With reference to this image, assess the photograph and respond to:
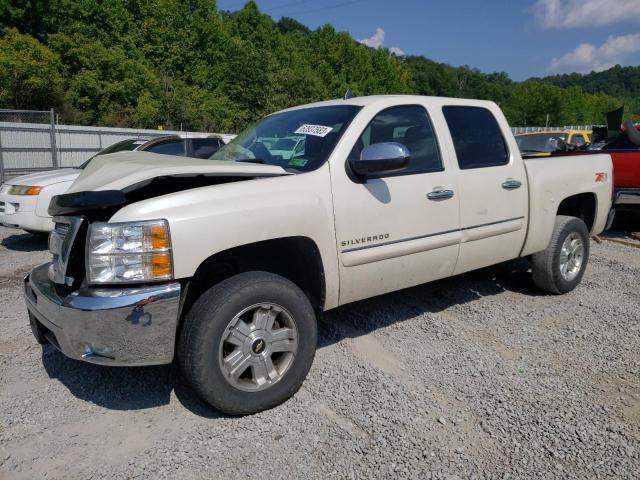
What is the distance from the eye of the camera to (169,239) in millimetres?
2514

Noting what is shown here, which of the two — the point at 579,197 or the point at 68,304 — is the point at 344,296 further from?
the point at 579,197

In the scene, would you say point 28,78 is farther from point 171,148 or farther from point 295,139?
point 295,139

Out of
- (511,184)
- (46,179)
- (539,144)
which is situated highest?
(539,144)

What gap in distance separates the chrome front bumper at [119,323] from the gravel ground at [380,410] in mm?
492

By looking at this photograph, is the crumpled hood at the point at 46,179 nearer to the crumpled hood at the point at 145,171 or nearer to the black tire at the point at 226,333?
the crumpled hood at the point at 145,171

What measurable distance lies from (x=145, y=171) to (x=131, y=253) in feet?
1.65

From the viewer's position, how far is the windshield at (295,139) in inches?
132

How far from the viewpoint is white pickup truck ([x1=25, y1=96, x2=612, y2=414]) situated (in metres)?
2.53

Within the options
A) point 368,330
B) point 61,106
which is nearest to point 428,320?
point 368,330

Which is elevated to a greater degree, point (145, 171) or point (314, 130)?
point (314, 130)

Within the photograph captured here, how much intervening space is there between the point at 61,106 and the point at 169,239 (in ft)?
85.8

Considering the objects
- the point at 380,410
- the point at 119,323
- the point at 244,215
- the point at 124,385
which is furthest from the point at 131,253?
the point at 380,410

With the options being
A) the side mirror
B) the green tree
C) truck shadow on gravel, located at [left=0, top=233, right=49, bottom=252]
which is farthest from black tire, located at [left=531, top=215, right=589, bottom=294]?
the green tree

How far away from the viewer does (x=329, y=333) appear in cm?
405
